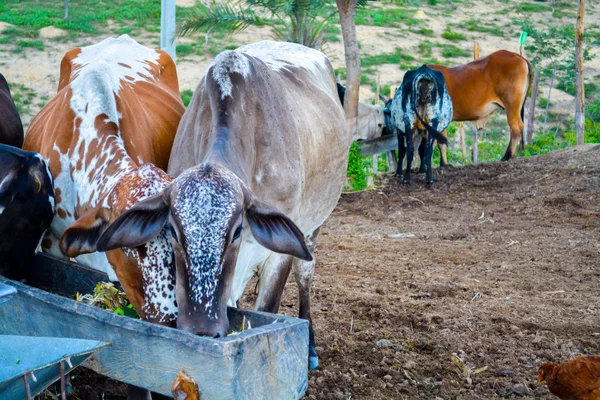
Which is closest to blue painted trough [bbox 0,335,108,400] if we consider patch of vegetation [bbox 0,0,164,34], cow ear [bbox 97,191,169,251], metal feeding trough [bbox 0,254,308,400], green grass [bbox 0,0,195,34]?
metal feeding trough [bbox 0,254,308,400]

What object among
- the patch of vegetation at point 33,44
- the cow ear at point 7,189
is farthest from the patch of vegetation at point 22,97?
the cow ear at point 7,189

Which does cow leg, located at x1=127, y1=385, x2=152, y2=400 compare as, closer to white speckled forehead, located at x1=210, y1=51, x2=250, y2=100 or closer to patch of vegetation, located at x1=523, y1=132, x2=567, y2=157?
white speckled forehead, located at x1=210, y1=51, x2=250, y2=100

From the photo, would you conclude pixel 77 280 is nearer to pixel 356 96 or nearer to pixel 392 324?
pixel 392 324

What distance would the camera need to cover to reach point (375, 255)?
7242mm

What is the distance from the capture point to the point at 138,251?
2.70 meters

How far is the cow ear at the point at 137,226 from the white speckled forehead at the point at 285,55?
244cm

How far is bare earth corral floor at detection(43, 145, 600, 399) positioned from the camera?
161 inches

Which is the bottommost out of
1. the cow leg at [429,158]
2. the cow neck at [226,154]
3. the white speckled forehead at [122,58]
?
the cow leg at [429,158]

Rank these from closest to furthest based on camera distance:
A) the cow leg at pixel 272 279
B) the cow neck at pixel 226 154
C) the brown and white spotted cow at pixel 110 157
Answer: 1. the brown and white spotted cow at pixel 110 157
2. the cow neck at pixel 226 154
3. the cow leg at pixel 272 279

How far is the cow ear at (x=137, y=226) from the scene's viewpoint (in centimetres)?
255

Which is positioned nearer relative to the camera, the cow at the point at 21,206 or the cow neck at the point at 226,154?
the cow neck at the point at 226,154

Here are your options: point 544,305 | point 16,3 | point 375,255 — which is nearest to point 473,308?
point 544,305

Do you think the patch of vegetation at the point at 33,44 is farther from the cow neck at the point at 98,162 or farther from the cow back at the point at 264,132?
the cow neck at the point at 98,162

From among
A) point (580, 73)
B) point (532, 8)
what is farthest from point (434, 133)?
point (532, 8)
